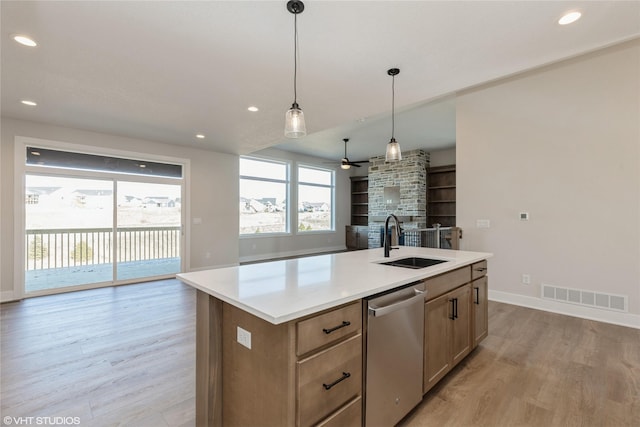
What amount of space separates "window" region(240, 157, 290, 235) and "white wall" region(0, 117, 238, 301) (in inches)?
33.2

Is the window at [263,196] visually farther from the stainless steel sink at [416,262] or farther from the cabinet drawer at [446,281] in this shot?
the cabinet drawer at [446,281]

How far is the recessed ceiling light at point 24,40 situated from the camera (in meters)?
2.05

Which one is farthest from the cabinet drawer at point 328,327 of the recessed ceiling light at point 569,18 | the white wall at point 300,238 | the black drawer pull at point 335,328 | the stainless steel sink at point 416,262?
the white wall at point 300,238

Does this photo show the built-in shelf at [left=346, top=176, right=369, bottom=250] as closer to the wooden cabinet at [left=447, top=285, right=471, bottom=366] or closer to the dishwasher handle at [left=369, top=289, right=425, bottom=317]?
the wooden cabinet at [left=447, top=285, right=471, bottom=366]

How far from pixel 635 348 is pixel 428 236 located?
3245mm

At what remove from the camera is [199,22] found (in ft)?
6.25

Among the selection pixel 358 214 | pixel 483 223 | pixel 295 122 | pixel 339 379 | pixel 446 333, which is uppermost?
pixel 295 122

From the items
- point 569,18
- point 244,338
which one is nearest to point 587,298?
point 569,18

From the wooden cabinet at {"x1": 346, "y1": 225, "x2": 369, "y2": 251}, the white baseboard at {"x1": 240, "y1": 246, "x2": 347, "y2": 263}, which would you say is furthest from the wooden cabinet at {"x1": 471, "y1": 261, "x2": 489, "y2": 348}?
the wooden cabinet at {"x1": 346, "y1": 225, "x2": 369, "y2": 251}

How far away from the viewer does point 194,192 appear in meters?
5.81

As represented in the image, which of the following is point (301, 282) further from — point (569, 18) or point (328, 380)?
point (569, 18)

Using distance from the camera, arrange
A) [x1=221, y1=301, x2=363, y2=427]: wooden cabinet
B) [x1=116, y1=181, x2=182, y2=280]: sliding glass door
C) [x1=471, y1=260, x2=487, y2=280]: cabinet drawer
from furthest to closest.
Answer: [x1=116, y1=181, x2=182, y2=280]: sliding glass door → [x1=471, y1=260, x2=487, y2=280]: cabinet drawer → [x1=221, y1=301, x2=363, y2=427]: wooden cabinet

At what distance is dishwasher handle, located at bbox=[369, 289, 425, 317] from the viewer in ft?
4.74

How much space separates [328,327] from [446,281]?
119 cm
